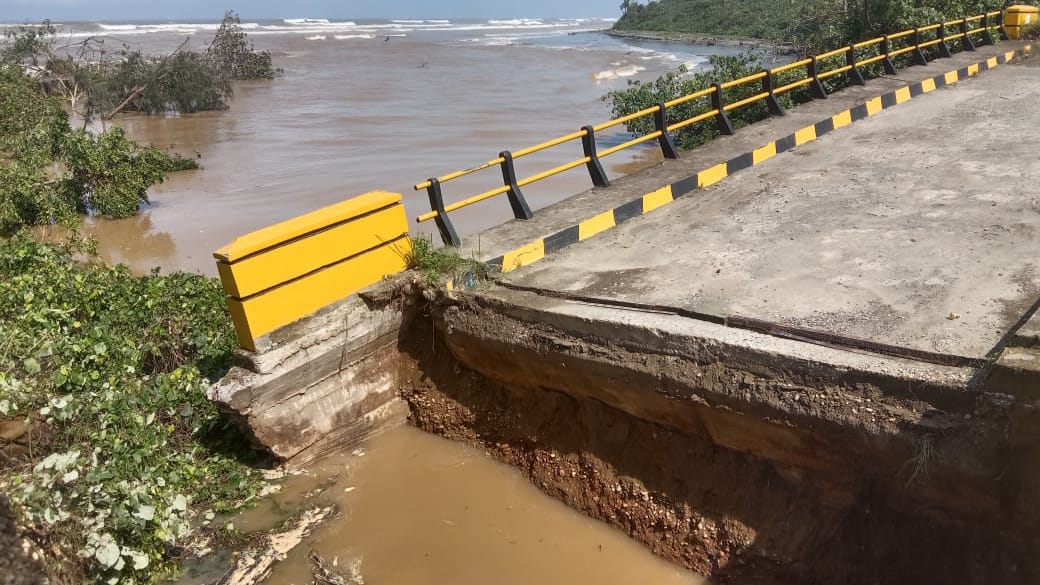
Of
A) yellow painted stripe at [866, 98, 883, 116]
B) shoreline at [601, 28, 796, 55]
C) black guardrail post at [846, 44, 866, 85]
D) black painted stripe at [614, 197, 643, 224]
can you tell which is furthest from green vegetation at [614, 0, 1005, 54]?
black painted stripe at [614, 197, 643, 224]

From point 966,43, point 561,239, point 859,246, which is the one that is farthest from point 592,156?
point 966,43

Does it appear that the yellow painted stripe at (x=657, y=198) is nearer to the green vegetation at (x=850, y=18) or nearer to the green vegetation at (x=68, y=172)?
the green vegetation at (x=68, y=172)

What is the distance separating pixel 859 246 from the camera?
5.80 m

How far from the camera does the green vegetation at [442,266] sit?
568cm

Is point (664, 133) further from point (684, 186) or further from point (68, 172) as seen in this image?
point (68, 172)

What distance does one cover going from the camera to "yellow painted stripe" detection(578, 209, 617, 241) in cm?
680

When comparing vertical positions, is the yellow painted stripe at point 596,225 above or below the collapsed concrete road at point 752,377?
above

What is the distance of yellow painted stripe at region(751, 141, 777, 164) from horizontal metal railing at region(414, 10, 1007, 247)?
0.73 meters

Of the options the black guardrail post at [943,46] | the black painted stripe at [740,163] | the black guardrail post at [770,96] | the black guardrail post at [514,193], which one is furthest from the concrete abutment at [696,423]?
the black guardrail post at [943,46]

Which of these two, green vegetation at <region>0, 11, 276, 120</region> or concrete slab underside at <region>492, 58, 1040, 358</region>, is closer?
concrete slab underside at <region>492, 58, 1040, 358</region>

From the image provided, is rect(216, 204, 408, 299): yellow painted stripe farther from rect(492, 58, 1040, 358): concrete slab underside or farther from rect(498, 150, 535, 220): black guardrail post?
rect(498, 150, 535, 220): black guardrail post

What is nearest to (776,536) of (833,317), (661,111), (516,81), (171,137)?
(833,317)

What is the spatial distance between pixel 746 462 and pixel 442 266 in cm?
259

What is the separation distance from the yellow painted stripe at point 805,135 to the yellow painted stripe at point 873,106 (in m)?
1.66
